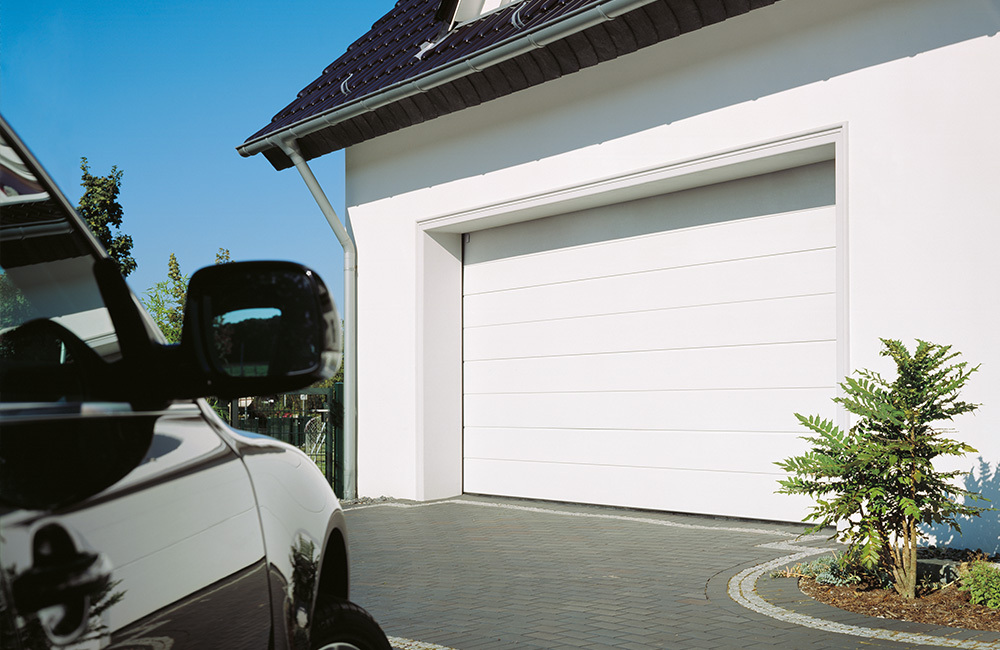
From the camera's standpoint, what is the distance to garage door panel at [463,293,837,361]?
7945 millimetres

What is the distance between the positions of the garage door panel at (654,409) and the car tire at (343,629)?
6.07 meters

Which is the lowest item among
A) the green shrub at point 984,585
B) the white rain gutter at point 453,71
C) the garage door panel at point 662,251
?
the green shrub at point 984,585

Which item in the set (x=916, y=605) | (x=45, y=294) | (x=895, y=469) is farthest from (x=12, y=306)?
(x=916, y=605)

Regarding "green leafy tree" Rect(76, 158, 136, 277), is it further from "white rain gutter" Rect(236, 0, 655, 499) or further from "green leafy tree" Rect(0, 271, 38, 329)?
"white rain gutter" Rect(236, 0, 655, 499)

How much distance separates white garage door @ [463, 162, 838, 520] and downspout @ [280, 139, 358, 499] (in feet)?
4.38

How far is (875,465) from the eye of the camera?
5.18 m

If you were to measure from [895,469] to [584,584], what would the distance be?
6.59 feet

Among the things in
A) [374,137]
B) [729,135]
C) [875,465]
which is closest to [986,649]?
[875,465]

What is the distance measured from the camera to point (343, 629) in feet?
7.19

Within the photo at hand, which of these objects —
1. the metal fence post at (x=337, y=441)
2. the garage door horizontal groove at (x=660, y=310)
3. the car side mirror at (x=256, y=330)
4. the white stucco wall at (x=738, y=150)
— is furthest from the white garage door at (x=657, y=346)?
the car side mirror at (x=256, y=330)

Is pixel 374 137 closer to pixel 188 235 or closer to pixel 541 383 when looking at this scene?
pixel 541 383

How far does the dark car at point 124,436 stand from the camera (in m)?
1.14

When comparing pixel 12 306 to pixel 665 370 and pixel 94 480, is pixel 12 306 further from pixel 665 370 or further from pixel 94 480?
pixel 665 370

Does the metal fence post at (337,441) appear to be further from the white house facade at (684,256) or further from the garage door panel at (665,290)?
the garage door panel at (665,290)
